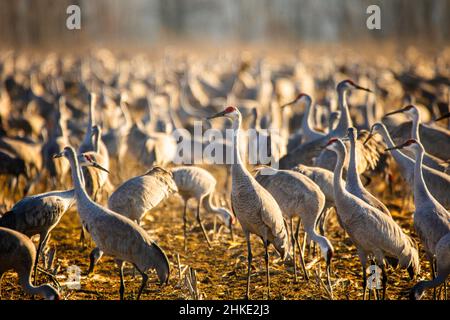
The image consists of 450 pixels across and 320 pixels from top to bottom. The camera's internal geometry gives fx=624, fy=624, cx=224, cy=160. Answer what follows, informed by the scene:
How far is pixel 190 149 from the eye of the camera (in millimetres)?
8312

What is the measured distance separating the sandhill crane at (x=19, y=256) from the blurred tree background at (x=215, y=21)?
126 feet

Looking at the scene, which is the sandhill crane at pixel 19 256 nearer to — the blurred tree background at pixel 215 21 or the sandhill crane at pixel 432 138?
the sandhill crane at pixel 432 138

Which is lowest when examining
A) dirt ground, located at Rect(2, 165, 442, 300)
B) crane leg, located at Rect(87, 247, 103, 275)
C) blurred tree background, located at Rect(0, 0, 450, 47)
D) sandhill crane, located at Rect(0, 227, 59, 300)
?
dirt ground, located at Rect(2, 165, 442, 300)

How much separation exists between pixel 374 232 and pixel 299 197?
0.87 m

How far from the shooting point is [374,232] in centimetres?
470

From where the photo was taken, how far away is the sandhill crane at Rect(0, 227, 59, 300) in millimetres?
4426

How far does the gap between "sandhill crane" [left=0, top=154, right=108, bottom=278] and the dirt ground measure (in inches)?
21.3

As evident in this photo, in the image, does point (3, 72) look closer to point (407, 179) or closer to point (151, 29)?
point (407, 179)

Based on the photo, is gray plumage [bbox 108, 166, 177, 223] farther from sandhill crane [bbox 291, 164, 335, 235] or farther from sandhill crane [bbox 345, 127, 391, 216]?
sandhill crane [bbox 345, 127, 391, 216]

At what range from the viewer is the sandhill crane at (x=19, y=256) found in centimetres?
443

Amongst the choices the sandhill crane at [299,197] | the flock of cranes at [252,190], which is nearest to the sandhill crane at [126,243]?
the flock of cranes at [252,190]

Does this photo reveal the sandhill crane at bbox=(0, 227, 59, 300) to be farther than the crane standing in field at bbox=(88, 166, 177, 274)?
No

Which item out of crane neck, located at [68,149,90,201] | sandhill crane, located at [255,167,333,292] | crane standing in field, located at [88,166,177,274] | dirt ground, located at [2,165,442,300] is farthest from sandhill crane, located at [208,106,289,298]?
crane neck, located at [68,149,90,201]

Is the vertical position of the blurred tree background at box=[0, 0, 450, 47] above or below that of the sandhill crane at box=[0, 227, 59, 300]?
above
